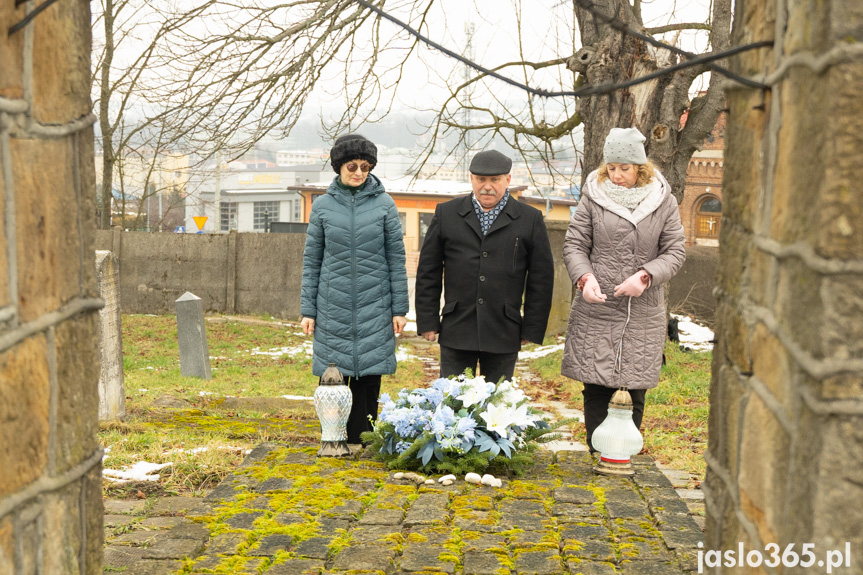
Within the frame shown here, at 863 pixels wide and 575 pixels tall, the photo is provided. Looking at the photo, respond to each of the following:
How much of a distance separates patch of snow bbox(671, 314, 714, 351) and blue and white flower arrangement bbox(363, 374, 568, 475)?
28.3ft

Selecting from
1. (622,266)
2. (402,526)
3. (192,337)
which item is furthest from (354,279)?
(192,337)

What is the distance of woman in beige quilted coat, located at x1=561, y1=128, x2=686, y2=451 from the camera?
15.7ft

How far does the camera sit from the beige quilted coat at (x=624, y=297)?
479 cm

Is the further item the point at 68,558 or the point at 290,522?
the point at 290,522

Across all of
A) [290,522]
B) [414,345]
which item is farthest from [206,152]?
[290,522]

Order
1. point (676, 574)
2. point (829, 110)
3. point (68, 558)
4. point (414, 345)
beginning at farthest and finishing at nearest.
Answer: point (414, 345)
point (676, 574)
point (68, 558)
point (829, 110)

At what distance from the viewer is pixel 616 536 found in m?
3.51

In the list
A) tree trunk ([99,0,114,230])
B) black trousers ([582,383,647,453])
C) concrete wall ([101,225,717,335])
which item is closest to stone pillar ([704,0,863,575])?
black trousers ([582,383,647,453])

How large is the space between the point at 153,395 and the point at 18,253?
23.2 ft

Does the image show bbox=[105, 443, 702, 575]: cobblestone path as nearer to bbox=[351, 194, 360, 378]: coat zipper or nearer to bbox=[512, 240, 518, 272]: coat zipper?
bbox=[351, 194, 360, 378]: coat zipper

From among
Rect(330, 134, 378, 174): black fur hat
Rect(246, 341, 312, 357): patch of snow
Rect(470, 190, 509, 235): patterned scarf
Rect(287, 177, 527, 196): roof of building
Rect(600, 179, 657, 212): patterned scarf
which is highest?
Rect(287, 177, 527, 196): roof of building

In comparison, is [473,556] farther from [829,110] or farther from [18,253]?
[829,110]

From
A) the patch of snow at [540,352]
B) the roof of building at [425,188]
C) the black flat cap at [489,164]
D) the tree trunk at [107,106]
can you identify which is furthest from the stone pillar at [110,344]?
the roof of building at [425,188]

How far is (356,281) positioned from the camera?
5242 mm
